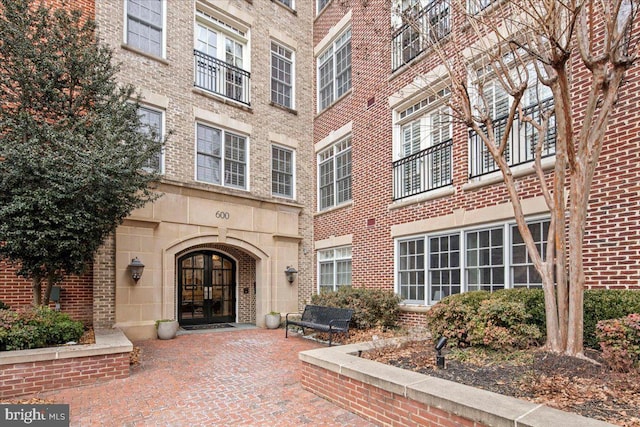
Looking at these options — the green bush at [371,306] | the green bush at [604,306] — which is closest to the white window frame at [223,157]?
the green bush at [371,306]

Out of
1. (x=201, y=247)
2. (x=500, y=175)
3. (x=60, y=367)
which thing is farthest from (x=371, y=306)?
(x=60, y=367)

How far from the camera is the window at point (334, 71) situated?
13203 millimetres

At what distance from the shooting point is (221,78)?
12578 mm

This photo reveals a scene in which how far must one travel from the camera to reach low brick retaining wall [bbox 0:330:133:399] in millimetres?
5750

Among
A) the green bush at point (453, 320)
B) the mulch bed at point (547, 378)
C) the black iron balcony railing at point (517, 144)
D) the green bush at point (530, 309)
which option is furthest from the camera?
the black iron balcony railing at point (517, 144)

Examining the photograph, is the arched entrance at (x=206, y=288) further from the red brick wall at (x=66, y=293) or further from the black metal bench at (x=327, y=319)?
the black metal bench at (x=327, y=319)

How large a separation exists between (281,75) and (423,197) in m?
7.51

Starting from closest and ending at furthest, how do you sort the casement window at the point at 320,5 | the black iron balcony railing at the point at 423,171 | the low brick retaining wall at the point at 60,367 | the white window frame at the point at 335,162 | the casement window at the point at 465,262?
the low brick retaining wall at the point at 60,367, the casement window at the point at 465,262, the black iron balcony railing at the point at 423,171, the white window frame at the point at 335,162, the casement window at the point at 320,5

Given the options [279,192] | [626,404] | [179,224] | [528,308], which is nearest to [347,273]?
[279,192]

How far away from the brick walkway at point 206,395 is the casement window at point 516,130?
18.7 feet

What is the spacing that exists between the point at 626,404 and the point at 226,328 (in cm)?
1045

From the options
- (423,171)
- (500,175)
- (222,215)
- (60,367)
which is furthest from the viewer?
(222,215)

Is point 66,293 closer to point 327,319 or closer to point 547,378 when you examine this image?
point 327,319

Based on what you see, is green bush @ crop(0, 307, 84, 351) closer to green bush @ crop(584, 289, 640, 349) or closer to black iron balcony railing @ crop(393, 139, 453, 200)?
black iron balcony railing @ crop(393, 139, 453, 200)
